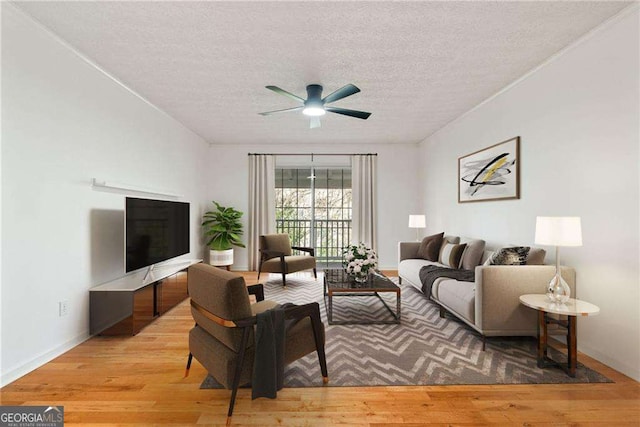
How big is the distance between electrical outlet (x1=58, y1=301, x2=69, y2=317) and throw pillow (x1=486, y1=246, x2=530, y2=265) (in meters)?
3.93

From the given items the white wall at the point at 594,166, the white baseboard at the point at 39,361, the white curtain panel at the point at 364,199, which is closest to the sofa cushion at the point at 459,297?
the white wall at the point at 594,166

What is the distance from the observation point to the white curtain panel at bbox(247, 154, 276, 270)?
6.18 m

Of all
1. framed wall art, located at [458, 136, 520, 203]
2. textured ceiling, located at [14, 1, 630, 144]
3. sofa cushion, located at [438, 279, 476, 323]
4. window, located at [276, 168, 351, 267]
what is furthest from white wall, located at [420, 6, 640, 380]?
window, located at [276, 168, 351, 267]

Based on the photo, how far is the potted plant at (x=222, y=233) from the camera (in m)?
5.51

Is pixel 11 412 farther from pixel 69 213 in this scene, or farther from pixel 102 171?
pixel 102 171

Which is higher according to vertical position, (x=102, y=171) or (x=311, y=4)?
(x=311, y=4)

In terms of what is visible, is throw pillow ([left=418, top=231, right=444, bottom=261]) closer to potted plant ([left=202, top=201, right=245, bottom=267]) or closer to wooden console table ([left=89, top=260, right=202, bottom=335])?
potted plant ([left=202, top=201, right=245, bottom=267])

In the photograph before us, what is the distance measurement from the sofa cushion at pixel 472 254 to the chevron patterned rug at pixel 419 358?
2.45ft

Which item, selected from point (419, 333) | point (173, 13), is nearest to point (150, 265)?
point (173, 13)

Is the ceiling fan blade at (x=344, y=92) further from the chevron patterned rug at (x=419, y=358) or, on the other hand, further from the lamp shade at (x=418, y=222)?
the lamp shade at (x=418, y=222)

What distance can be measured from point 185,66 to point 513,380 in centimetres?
386

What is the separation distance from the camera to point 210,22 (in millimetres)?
2275

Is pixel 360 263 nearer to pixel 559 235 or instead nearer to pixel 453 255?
pixel 453 255

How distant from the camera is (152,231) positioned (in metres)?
3.49
